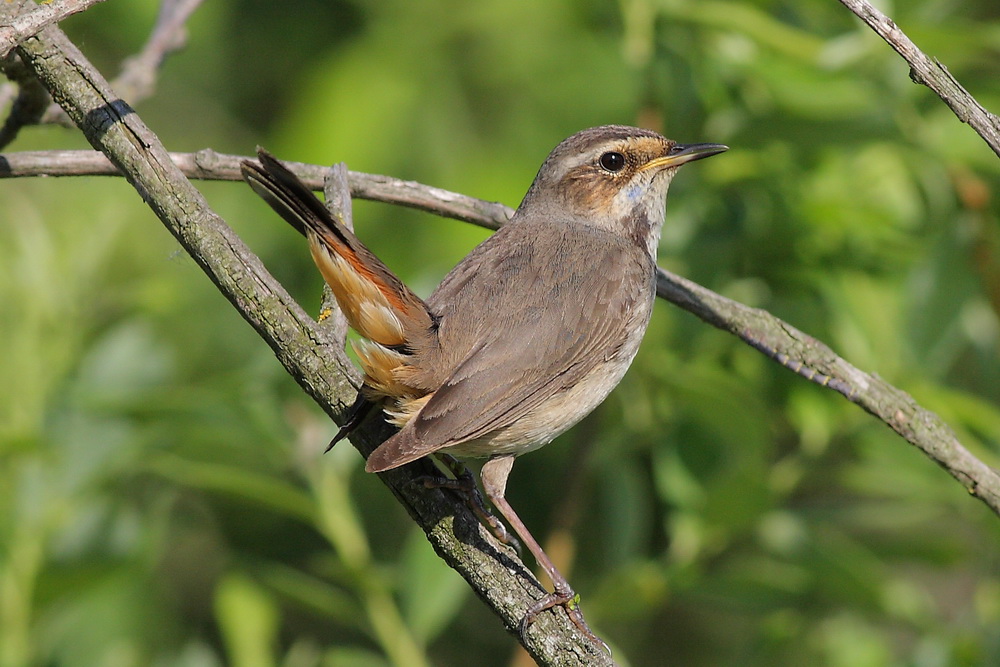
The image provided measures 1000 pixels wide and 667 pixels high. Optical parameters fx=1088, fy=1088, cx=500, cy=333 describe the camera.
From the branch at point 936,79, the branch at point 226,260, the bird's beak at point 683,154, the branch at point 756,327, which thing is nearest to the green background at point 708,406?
the bird's beak at point 683,154

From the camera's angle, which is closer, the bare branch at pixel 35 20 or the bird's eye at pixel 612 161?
the bare branch at pixel 35 20

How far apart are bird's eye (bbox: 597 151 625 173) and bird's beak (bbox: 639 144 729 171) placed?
8 centimetres

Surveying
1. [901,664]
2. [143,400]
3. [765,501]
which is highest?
[143,400]

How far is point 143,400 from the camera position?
3.42m

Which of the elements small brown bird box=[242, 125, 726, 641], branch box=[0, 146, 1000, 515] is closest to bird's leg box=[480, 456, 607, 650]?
small brown bird box=[242, 125, 726, 641]

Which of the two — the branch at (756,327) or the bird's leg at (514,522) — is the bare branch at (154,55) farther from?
the bird's leg at (514,522)

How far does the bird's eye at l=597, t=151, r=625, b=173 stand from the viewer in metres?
3.78

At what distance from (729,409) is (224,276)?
1.75 meters

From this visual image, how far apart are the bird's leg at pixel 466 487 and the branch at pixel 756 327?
70cm

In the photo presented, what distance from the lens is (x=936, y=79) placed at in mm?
2221

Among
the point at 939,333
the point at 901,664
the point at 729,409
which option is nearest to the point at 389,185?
the point at 729,409

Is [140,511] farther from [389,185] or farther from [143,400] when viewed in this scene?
[389,185]

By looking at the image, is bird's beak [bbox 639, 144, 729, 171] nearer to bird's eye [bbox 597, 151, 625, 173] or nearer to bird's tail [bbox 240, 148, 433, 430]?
bird's eye [bbox 597, 151, 625, 173]

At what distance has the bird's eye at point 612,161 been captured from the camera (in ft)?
12.4
